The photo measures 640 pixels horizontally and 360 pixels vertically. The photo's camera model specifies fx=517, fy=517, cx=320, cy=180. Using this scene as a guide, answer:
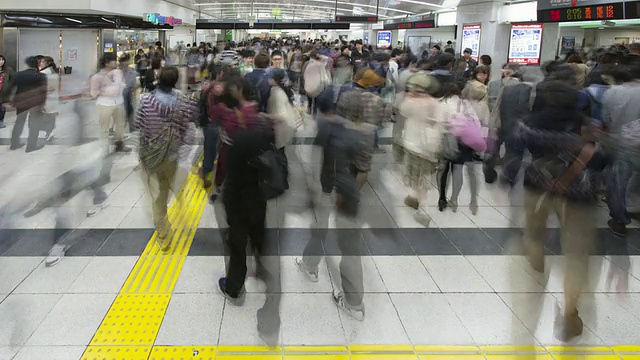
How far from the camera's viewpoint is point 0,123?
1103cm

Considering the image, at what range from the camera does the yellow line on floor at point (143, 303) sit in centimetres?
338

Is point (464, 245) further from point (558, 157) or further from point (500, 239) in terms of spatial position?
point (558, 157)

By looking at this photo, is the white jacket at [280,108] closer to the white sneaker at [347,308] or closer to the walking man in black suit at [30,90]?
the white sneaker at [347,308]

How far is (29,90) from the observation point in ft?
21.6

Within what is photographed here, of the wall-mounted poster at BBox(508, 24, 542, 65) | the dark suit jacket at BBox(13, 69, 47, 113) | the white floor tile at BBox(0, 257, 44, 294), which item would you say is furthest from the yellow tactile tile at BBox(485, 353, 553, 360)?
the wall-mounted poster at BBox(508, 24, 542, 65)

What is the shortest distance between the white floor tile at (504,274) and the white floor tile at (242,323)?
2.02 m

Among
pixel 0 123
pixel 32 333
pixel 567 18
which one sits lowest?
pixel 32 333

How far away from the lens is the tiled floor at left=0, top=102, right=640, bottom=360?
3.62 m

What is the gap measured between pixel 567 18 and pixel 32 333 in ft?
35.0

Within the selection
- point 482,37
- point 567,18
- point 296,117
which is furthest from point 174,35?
point 296,117

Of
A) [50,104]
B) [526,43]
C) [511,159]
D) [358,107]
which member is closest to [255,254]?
[358,107]

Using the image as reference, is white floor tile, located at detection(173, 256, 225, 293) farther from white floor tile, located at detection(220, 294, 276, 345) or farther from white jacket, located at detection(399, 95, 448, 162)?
white jacket, located at detection(399, 95, 448, 162)

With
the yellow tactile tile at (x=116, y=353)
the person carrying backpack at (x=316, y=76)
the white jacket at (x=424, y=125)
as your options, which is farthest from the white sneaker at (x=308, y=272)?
the person carrying backpack at (x=316, y=76)

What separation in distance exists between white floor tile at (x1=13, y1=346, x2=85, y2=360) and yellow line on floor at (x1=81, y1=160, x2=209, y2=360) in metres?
0.06
